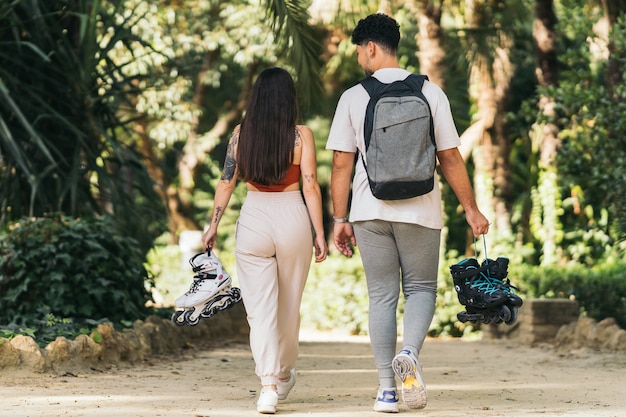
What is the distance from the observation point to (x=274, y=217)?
5703 millimetres

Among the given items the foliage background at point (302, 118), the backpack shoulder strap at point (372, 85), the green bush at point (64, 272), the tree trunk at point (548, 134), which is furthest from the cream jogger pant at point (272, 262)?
the tree trunk at point (548, 134)

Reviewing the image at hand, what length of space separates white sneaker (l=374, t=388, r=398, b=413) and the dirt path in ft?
0.22

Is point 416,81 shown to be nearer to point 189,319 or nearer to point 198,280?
point 198,280

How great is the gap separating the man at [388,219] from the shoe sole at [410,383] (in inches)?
7.5

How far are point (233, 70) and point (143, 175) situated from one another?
49.1ft

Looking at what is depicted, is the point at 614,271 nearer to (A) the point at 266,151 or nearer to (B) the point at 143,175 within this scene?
(B) the point at 143,175

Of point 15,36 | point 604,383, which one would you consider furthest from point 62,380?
point 15,36

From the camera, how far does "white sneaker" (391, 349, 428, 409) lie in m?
5.33

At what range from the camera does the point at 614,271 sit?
11.9 m

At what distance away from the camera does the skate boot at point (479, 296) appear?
5.50m

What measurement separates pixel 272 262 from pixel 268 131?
0.65 meters

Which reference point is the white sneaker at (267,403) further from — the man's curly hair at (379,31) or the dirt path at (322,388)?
the man's curly hair at (379,31)

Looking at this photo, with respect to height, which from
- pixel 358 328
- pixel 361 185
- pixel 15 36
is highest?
pixel 15 36

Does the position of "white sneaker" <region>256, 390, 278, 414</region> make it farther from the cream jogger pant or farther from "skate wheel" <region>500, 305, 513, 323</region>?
"skate wheel" <region>500, 305, 513, 323</region>
